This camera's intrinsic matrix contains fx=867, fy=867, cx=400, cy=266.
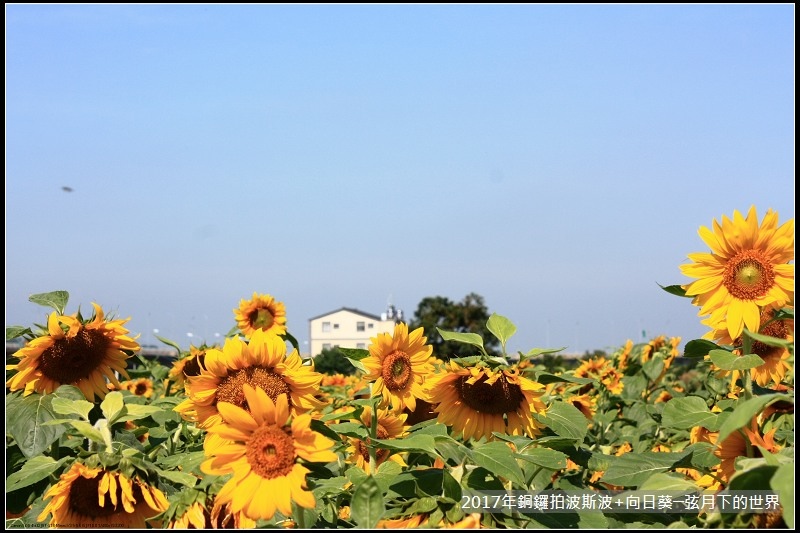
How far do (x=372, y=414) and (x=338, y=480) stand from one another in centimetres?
68

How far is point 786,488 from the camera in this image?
135 centimetres

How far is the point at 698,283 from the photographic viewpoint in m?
2.31

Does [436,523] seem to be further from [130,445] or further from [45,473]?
[130,445]

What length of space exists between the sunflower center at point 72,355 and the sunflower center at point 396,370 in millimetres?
1123

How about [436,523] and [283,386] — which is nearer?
[436,523]

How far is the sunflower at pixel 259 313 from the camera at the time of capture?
6633mm

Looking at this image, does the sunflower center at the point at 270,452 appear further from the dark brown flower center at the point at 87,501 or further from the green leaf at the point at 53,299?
the green leaf at the point at 53,299

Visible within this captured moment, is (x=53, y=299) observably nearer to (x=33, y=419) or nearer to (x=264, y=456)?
→ (x=33, y=419)

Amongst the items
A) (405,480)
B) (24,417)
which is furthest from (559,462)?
(24,417)

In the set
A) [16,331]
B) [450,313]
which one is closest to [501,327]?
[16,331]

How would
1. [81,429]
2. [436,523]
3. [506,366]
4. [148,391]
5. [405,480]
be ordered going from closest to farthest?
[436,523] → [81,429] → [405,480] → [506,366] → [148,391]

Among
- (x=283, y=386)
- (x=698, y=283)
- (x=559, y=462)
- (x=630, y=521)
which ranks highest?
(x=698, y=283)

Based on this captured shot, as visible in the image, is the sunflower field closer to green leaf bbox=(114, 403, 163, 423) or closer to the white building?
green leaf bbox=(114, 403, 163, 423)

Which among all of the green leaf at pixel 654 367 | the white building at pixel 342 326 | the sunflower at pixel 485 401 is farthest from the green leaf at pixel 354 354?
the white building at pixel 342 326
